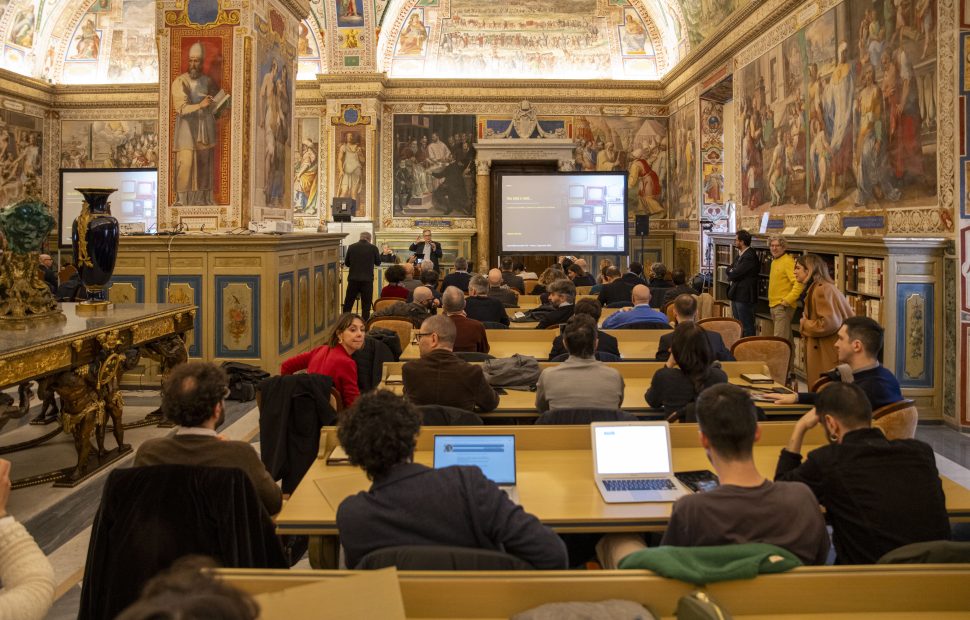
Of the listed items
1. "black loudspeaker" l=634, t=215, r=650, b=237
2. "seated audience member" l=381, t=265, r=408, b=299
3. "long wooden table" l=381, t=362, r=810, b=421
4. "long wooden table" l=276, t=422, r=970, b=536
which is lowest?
"long wooden table" l=276, t=422, r=970, b=536

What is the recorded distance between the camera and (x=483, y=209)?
20.6 meters

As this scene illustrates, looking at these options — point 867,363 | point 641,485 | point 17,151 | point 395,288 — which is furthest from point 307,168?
point 641,485

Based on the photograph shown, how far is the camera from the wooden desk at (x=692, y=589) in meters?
2.23

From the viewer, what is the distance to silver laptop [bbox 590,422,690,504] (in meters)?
3.52

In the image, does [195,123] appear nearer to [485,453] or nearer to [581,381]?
[581,381]

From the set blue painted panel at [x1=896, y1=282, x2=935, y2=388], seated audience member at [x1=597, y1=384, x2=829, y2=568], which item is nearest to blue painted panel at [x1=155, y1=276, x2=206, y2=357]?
blue painted panel at [x1=896, y1=282, x2=935, y2=388]

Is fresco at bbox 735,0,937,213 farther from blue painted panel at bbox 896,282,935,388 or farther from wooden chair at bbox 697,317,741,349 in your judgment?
wooden chair at bbox 697,317,741,349

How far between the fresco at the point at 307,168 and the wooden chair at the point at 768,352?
604 inches

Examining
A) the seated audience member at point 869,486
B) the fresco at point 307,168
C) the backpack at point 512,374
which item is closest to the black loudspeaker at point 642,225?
the fresco at point 307,168

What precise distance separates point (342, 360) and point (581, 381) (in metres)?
1.80

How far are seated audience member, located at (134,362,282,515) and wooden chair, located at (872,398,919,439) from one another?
3000mm

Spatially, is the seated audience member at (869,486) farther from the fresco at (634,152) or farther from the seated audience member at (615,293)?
the fresco at (634,152)

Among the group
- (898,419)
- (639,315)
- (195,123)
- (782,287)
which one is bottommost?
(898,419)

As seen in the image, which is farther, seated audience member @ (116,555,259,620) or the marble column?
the marble column
